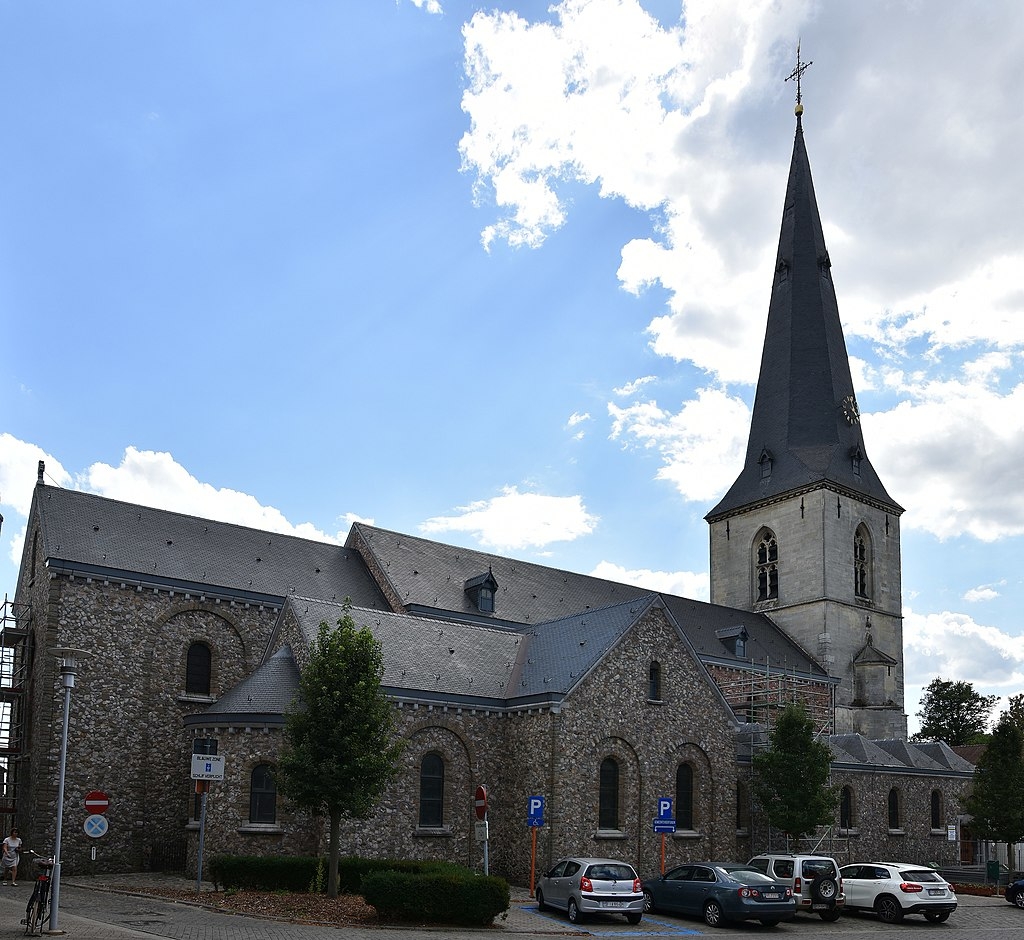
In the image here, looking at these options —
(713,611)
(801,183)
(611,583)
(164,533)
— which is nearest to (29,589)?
(164,533)

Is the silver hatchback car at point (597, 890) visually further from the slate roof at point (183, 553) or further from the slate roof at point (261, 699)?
the slate roof at point (183, 553)

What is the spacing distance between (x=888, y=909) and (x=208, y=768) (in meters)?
17.5

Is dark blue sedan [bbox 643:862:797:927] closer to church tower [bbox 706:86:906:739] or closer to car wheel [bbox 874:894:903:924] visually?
car wheel [bbox 874:894:903:924]

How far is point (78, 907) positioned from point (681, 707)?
18594 mm

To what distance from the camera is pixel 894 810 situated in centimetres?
4344

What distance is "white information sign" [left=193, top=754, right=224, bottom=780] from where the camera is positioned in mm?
25500

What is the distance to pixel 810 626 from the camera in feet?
188

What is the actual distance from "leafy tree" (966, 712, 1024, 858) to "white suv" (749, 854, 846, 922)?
50.5 feet

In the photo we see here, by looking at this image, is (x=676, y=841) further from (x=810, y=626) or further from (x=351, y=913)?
(x=810, y=626)

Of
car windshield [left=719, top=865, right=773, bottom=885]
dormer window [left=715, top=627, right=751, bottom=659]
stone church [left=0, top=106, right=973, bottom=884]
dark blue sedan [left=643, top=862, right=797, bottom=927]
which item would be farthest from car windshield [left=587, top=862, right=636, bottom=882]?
dormer window [left=715, top=627, right=751, bottom=659]

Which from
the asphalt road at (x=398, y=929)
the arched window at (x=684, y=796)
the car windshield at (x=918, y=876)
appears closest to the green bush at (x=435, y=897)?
the asphalt road at (x=398, y=929)

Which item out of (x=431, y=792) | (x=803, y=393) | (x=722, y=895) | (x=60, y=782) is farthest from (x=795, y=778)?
(x=803, y=393)

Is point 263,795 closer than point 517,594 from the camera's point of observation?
Yes

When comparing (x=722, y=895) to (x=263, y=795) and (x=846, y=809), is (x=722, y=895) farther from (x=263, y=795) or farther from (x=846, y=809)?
(x=846, y=809)
